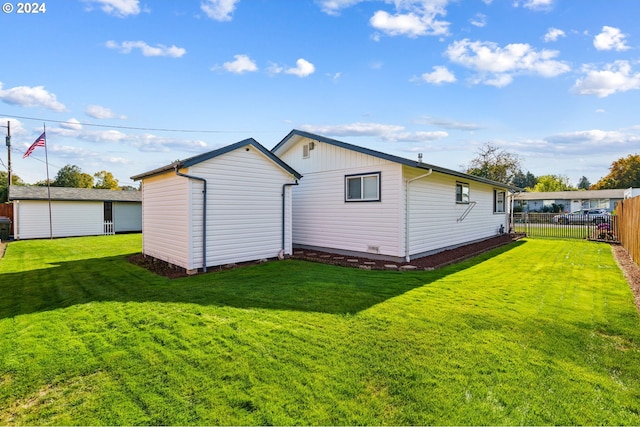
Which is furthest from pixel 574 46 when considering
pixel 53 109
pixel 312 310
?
pixel 53 109

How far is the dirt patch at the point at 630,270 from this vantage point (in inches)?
246

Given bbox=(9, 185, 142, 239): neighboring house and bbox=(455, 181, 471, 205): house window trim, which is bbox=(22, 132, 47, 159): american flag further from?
bbox=(455, 181, 471, 205): house window trim

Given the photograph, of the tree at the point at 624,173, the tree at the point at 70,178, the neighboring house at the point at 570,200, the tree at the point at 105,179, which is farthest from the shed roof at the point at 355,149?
the tree at the point at 624,173

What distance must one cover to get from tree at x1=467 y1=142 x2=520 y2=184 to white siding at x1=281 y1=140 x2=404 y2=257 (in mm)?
27720

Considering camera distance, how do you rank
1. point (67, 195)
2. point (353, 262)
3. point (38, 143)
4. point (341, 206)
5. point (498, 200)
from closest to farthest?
point (353, 262) < point (341, 206) < point (498, 200) < point (38, 143) < point (67, 195)

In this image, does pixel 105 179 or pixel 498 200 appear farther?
pixel 105 179

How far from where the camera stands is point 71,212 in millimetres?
19500

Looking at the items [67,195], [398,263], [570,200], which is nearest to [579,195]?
[570,200]

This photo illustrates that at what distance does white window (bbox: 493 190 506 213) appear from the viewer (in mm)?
16969

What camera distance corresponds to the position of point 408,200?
9469mm

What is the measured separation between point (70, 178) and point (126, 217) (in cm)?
3155

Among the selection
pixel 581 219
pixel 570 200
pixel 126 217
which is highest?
pixel 570 200

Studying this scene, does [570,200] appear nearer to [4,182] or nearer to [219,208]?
[219,208]

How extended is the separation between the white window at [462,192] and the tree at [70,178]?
49.8 m
